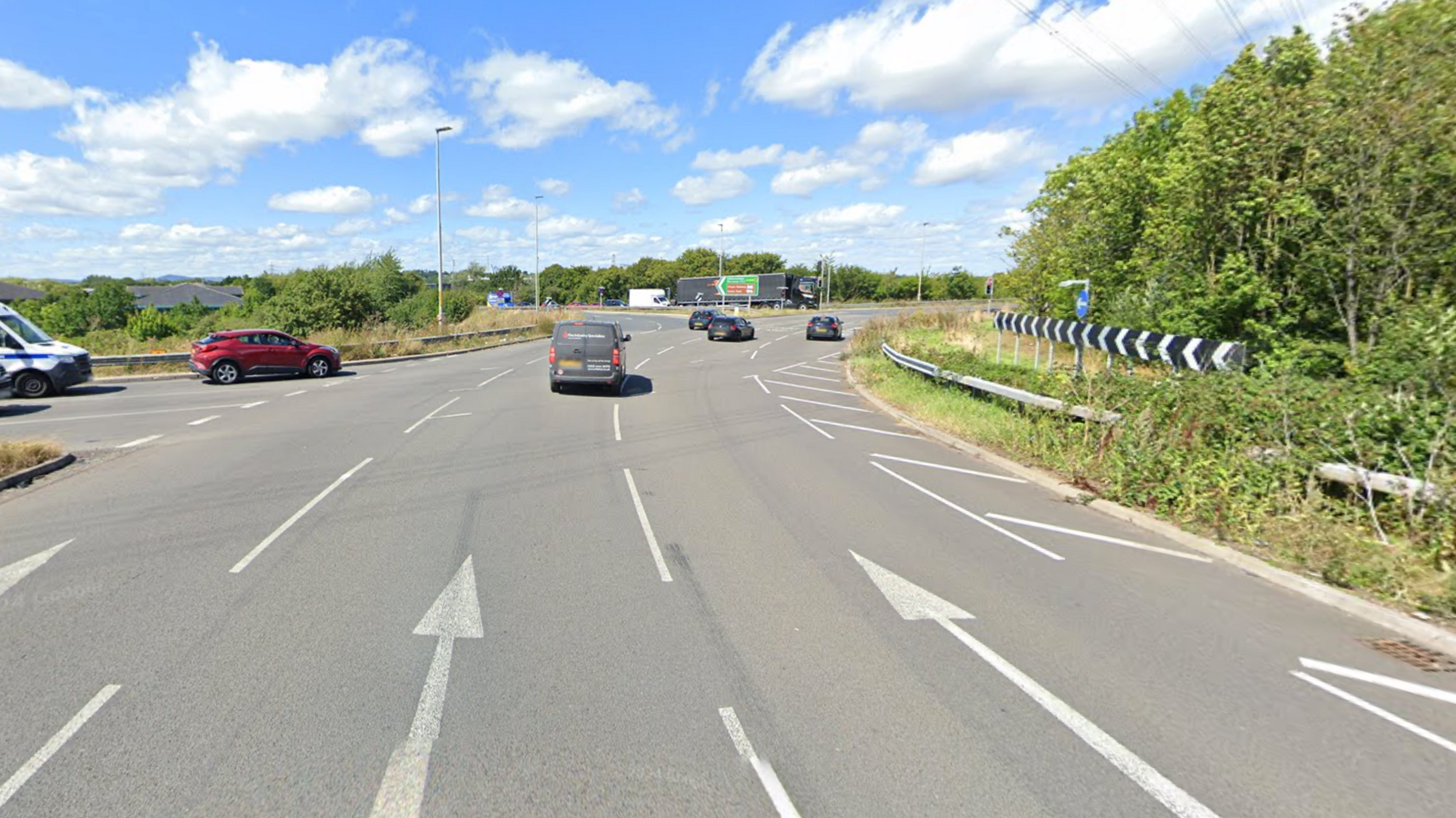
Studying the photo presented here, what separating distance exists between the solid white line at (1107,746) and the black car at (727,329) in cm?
3761

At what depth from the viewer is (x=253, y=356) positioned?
21.3 m

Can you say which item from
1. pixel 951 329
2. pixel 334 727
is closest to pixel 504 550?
pixel 334 727

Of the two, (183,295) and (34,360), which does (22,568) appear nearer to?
(34,360)

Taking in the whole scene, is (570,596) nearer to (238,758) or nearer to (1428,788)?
(238,758)

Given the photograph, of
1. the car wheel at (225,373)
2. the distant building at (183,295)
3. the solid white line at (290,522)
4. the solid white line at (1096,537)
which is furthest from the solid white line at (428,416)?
the distant building at (183,295)

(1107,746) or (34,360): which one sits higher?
(34,360)

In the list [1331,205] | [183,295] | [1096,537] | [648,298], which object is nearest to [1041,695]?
[1096,537]

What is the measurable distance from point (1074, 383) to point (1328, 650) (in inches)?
270

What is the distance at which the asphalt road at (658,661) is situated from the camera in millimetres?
3520

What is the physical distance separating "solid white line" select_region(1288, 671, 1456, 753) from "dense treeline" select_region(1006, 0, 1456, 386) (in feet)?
14.5

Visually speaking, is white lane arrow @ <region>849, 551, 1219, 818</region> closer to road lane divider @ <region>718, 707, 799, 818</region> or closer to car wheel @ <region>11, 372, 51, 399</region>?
road lane divider @ <region>718, 707, 799, 818</region>

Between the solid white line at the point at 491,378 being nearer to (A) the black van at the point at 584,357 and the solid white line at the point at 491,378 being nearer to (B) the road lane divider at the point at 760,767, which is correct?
(A) the black van at the point at 584,357

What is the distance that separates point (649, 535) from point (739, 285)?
76.2 m

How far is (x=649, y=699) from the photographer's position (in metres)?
4.26
